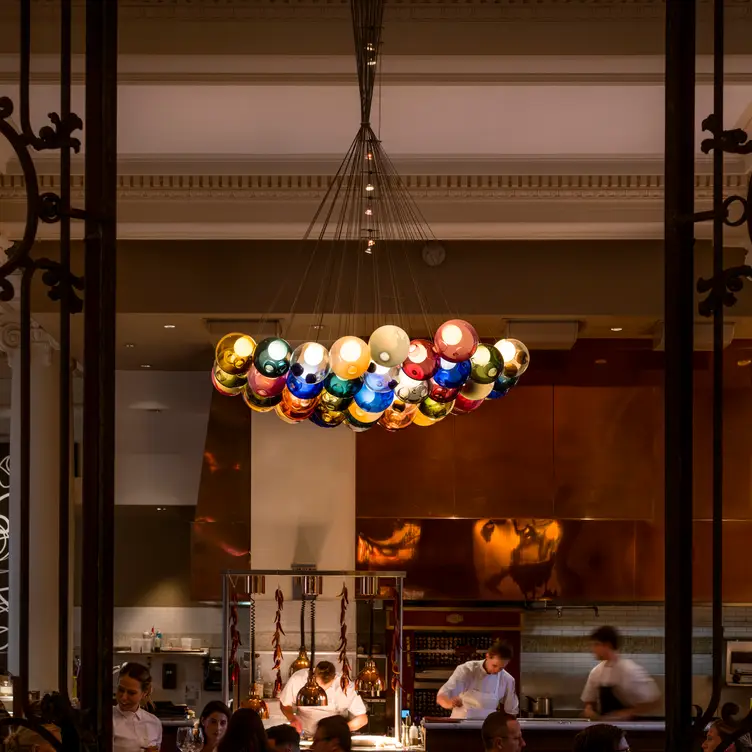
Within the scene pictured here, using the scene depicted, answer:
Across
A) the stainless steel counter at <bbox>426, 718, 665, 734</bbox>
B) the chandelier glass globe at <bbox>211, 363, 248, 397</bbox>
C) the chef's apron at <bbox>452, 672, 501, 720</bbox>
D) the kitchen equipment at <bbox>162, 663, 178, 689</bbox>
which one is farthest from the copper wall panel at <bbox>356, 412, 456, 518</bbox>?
the chandelier glass globe at <bbox>211, 363, 248, 397</bbox>

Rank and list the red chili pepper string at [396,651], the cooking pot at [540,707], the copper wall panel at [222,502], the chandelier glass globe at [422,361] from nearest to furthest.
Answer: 1. the chandelier glass globe at [422,361]
2. the red chili pepper string at [396,651]
3. the copper wall panel at [222,502]
4. the cooking pot at [540,707]

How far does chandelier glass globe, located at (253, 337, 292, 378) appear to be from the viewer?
407cm

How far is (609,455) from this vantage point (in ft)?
23.2

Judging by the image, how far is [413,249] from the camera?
6.22m

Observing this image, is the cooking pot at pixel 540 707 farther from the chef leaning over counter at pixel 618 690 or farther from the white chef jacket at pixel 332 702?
the white chef jacket at pixel 332 702

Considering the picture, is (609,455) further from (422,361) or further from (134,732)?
(134,732)

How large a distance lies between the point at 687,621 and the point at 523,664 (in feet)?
22.6

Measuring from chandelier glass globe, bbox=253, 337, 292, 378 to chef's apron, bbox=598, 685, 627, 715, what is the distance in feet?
10.7

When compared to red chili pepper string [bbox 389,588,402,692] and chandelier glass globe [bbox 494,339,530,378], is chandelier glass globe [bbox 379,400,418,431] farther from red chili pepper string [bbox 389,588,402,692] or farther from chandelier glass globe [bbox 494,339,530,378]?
red chili pepper string [bbox 389,588,402,692]

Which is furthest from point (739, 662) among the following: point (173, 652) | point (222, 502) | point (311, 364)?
point (311, 364)

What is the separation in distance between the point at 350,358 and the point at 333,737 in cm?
166

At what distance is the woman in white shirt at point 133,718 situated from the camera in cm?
517

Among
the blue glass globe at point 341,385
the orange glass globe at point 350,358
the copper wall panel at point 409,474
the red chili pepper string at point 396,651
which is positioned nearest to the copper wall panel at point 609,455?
the copper wall panel at point 409,474

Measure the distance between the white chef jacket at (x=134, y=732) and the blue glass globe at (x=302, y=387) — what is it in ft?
6.91
